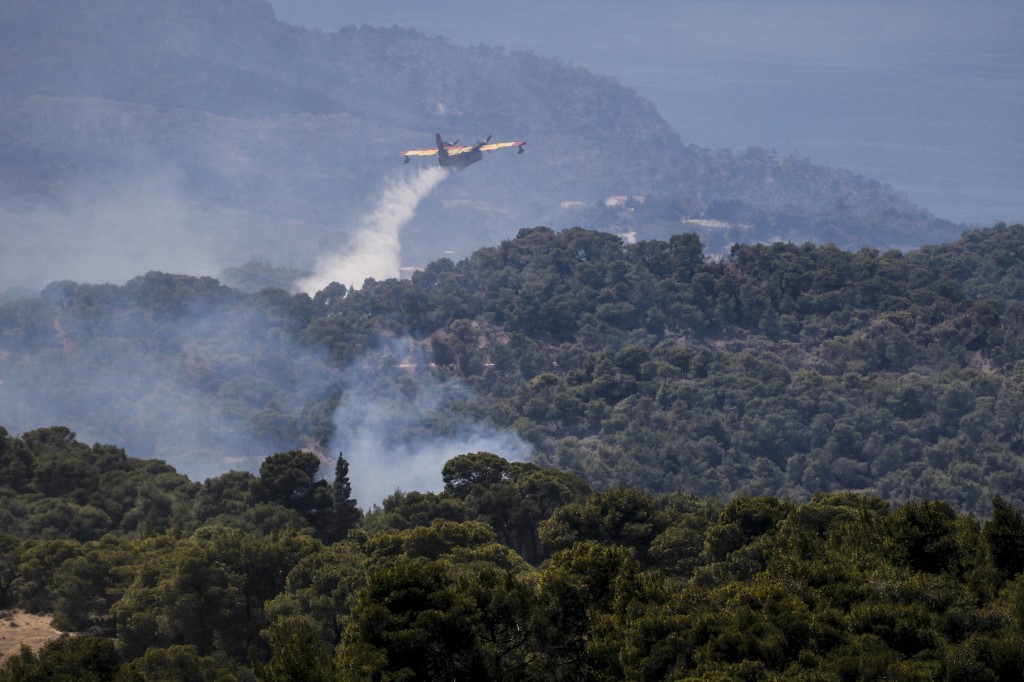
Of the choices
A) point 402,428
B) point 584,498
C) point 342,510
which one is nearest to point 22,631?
point 342,510

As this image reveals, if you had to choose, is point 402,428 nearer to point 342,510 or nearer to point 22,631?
point 342,510

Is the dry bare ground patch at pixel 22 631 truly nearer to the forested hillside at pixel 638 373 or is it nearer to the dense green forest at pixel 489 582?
the dense green forest at pixel 489 582

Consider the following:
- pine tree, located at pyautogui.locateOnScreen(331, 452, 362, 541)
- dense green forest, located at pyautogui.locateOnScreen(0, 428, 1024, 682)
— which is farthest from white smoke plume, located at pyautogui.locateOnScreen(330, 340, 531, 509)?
dense green forest, located at pyautogui.locateOnScreen(0, 428, 1024, 682)

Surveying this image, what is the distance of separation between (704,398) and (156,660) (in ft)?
332

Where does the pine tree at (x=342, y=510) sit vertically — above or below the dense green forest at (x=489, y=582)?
below

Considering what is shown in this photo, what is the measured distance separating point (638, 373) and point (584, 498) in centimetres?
7340

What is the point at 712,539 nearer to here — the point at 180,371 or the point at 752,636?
the point at 752,636

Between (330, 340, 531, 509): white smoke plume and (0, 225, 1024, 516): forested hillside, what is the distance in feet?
2.03

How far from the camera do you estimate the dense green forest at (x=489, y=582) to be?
44.7 m

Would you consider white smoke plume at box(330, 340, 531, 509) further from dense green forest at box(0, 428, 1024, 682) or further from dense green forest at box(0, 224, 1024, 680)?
dense green forest at box(0, 428, 1024, 682)

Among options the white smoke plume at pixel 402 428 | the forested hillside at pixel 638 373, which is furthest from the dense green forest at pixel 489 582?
the forested hillside at pixel 638 373

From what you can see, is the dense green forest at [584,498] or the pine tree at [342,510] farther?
the pine tree at [342,510]

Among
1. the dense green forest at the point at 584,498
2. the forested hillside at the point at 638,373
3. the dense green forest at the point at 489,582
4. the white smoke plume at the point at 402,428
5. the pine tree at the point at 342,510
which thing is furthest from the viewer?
the white smoke plume at the point at 402,428

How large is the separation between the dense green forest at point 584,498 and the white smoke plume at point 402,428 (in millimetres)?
1520
